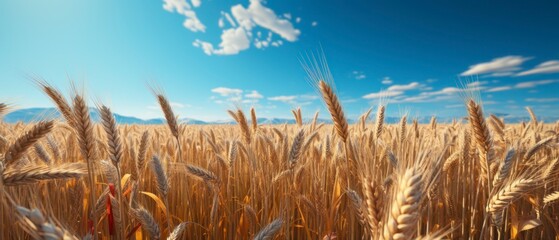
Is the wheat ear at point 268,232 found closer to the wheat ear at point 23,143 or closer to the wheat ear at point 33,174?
the wheat ear at point 33,174

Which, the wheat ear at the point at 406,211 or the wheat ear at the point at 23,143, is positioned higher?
the wheat ear at the point at 23,143

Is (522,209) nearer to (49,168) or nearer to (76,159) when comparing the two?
(49,168)

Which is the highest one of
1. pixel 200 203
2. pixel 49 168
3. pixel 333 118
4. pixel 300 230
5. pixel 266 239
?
pixel 333 118

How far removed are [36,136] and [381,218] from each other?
1.66 meters

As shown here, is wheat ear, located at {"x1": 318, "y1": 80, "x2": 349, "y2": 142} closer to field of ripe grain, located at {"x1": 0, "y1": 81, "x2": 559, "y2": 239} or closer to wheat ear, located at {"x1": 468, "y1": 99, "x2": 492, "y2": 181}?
field of ripe grain, located at {"x1": 0, "y1": 81, "x2": 559, "y2": 239}

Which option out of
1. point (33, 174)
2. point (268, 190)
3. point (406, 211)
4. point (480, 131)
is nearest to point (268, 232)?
point (406, 211)

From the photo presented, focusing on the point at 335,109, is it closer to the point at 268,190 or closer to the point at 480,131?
the point at 268,190

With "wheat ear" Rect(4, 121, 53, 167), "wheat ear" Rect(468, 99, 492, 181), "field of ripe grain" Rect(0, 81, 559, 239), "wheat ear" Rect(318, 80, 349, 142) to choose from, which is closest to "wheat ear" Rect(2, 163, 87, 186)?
"field of ripe grain" Rect(0, 81, 559, 239)

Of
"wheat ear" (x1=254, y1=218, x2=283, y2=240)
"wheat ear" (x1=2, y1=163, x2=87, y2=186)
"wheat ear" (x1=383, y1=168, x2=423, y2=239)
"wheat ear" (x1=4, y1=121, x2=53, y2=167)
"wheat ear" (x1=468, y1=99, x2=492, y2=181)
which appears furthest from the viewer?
"wheat ear" (x1=468, y1=99, x2=492, y2=181)

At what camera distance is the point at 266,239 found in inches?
45.9

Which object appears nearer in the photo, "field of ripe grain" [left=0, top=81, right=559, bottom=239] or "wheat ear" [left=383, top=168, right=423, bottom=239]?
"wheat ear" [left=383, top=168, right=423, bottom=239]

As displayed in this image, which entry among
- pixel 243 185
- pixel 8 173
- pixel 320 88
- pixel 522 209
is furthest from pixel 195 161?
pixel 522 209


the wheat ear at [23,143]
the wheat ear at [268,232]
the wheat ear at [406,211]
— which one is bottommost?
the wheat ear at [268,232]

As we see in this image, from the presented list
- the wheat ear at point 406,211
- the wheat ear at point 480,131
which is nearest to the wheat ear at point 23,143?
the wheat ear at point 406,211
